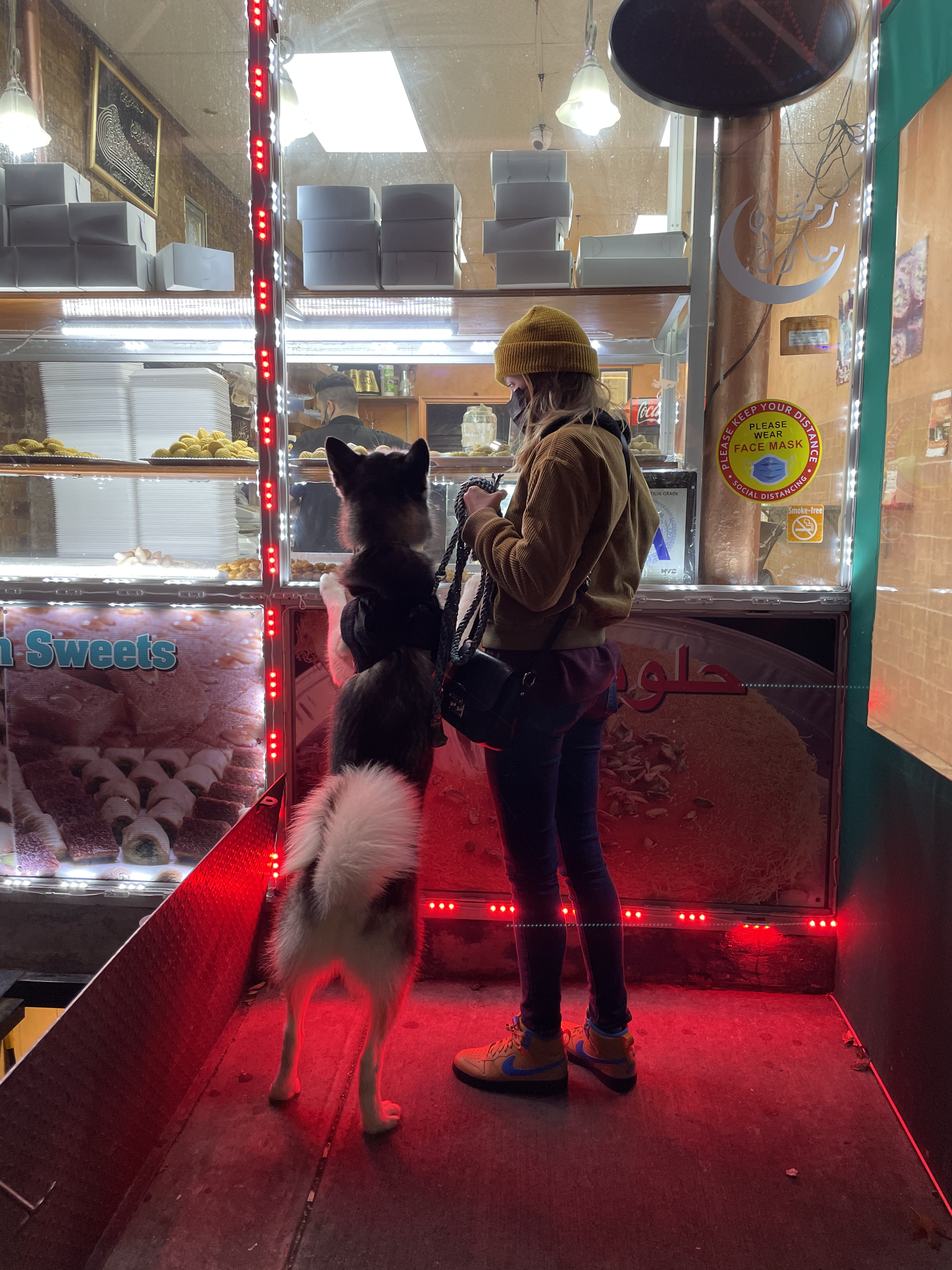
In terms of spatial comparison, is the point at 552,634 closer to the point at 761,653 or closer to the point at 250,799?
the point at 761,653

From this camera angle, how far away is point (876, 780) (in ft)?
7.89

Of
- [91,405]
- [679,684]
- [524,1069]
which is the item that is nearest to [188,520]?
[91,405]

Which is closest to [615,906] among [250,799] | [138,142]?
[250,799]

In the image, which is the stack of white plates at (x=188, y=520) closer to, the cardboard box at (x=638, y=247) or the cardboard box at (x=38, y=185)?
the cardboard box at (x=38, y=185)

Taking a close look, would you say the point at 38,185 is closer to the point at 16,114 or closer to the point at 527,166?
the point at 16,114

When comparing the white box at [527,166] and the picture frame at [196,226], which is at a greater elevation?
the white box at [527,166]

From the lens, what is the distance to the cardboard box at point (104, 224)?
2.88 meters

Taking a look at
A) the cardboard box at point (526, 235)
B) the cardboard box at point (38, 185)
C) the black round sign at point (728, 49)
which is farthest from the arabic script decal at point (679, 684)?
the cardboard box at point (38, 185)

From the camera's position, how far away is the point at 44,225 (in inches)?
114

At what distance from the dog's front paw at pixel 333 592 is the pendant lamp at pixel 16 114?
2.29m

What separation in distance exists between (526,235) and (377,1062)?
280cm

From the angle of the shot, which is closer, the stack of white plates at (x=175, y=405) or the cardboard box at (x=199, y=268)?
the cardboard box at (x=199, y=268)

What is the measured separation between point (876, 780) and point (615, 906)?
3.21 feet

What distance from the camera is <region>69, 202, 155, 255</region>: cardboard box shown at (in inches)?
113
